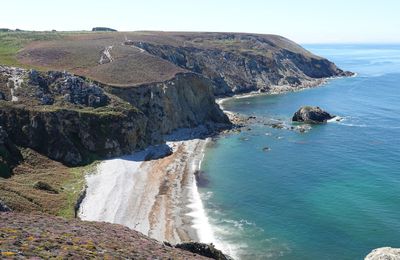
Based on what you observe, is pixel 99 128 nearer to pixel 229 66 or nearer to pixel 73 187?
pixel 73 187

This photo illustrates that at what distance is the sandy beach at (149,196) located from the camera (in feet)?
174

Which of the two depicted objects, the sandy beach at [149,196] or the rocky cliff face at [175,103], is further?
the rocky cliff face at [175,103]

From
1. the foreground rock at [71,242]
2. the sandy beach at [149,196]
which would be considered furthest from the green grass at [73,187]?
the foreground rock at [71,242]

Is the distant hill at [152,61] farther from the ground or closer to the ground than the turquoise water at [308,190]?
farther from the ground

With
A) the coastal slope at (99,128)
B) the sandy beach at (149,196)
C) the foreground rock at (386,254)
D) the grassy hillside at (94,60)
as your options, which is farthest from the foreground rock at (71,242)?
the grassy hillside at (94,60)

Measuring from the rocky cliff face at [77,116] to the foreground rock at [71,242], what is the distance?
3153 centimetres

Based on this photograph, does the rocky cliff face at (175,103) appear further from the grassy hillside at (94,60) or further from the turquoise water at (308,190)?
the turquoise water at (308,190)

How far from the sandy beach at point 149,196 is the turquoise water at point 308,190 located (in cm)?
311

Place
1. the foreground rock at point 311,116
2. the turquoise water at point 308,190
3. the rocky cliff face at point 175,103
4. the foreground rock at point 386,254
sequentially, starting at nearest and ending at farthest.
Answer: the foreground rock at point 386,254 → the turquoise water at point 308,190 → the rocky cliff face at point 175,103 → the foreground rock at point 311,116

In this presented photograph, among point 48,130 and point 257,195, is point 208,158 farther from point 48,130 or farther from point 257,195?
point 48,130

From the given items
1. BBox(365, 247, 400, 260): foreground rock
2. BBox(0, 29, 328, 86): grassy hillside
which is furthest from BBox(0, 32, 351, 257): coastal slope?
BBox(365, 247, 400, 260): foreground rock

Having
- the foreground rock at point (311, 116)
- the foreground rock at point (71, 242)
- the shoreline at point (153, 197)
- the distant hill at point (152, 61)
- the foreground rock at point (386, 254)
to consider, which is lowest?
the shoreline at point (153, 197)

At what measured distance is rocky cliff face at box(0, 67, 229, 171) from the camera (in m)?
70.2

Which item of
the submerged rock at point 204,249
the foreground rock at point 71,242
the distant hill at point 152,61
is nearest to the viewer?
the foreground rock at point 71,242
